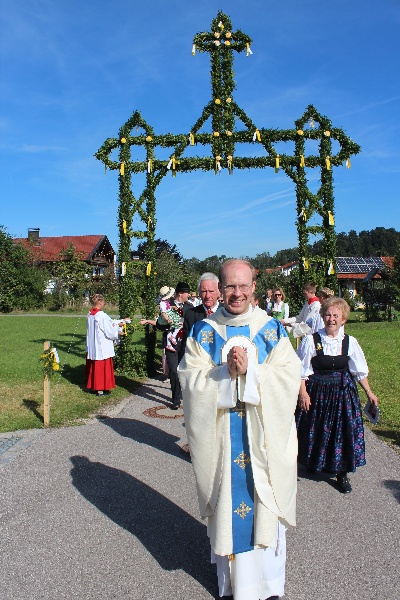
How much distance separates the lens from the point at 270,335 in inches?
141

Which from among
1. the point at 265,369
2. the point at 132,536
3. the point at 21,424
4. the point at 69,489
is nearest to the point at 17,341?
the point at 21,424

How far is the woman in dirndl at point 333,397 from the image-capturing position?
539 centimetres

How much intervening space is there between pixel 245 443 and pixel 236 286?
1.04 metres

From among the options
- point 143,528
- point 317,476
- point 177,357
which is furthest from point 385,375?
point 143,528

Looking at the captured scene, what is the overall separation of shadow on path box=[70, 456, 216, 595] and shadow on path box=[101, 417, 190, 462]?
0.94m

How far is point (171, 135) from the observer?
11.5 meters

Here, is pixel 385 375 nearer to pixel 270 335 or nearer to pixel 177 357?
pixel 177 357

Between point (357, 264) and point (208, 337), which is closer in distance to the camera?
point (208, 337)

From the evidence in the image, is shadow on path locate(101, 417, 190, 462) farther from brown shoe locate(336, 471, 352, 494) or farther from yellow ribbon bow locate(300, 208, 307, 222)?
yellow ribbon bow locate(300, 208, 307, 222)

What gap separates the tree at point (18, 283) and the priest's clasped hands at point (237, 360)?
4291 cm

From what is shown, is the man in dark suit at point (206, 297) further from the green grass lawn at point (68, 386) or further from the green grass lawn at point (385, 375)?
the green grass lawn at point (385, 375)

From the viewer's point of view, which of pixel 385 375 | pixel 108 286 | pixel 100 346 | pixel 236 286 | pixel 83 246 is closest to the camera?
pixel 236 286

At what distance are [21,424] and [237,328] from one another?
5628mm

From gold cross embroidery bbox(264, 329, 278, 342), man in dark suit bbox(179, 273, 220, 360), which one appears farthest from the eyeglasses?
man in dark suit bbox(179, 273, 220, 360)
